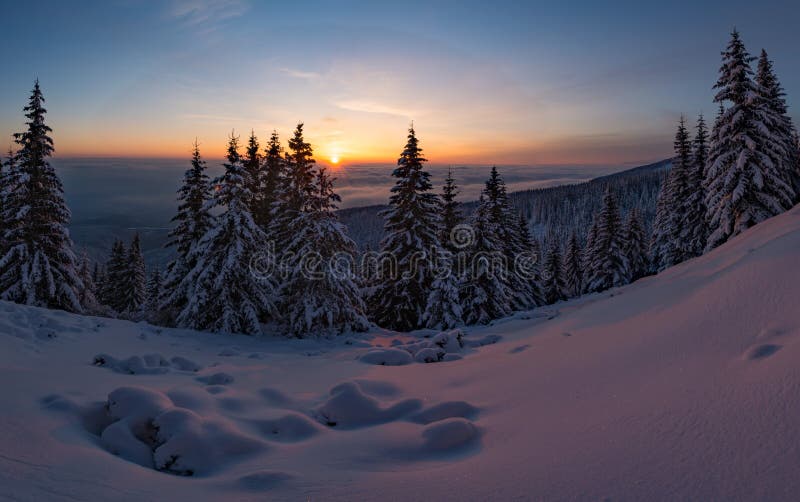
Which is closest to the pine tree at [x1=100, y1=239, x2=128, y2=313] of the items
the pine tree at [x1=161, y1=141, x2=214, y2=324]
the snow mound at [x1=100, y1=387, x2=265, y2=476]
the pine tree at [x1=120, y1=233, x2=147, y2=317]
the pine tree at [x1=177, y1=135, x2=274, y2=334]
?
the pine tree at [x1=120, y1=233, x2=147, y2=317]

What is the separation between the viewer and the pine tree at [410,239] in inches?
928

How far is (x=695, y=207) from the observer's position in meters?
33.3

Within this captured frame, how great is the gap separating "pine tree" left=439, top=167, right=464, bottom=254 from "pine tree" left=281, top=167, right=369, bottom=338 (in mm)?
7679

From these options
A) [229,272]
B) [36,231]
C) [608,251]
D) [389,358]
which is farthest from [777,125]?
[36,231]

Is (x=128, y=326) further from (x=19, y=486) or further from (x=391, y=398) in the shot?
(x=19, y=486)

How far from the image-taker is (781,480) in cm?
259

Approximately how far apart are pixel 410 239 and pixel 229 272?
390 inches

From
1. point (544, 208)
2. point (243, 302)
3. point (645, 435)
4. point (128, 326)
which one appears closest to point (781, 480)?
point (645, 435)

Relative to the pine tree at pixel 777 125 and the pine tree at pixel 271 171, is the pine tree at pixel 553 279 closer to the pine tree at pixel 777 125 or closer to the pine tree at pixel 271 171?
the pine tree at pixel 777 125

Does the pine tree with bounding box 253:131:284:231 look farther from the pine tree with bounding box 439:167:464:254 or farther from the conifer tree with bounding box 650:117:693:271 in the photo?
the conifer tree with bounding box 650:117:693:271

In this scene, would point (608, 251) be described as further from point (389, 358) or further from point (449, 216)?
point (389, 358)

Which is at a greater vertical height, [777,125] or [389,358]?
[777,125]

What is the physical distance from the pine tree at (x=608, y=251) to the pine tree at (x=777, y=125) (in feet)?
→ 43.4

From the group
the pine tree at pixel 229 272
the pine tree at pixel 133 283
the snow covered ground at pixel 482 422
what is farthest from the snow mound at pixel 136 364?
the pine tree at pixel 133 283
